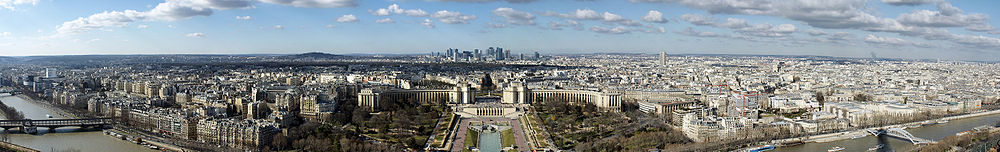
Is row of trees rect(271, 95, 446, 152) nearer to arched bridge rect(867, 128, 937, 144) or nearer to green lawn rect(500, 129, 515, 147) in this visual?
green lawn rect(500, 129, 515, 147)

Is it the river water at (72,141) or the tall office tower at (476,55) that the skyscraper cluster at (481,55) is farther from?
the river water at (72,141)

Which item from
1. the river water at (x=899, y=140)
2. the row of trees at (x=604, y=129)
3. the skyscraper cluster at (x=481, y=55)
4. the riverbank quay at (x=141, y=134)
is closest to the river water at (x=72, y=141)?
the riverbank quay at (x=141, y=134)

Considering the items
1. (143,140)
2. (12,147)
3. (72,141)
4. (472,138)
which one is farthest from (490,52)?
(12,147)

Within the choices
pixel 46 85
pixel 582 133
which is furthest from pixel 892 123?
pixel 46 85

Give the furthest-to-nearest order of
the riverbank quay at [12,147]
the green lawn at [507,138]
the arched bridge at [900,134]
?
the arched bridge at [900,134] < the green lawn at [507,138] < the riverbank quay at [12,147]

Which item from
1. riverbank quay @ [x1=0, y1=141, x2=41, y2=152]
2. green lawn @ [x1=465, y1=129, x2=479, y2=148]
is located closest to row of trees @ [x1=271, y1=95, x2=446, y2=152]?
green lawn @ [x1=465, y1=129, x2=479, y2=148]

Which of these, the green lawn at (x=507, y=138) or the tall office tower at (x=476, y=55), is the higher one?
the tall office tower at (x=476, y=55)

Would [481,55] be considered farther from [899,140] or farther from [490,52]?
[899,140]
